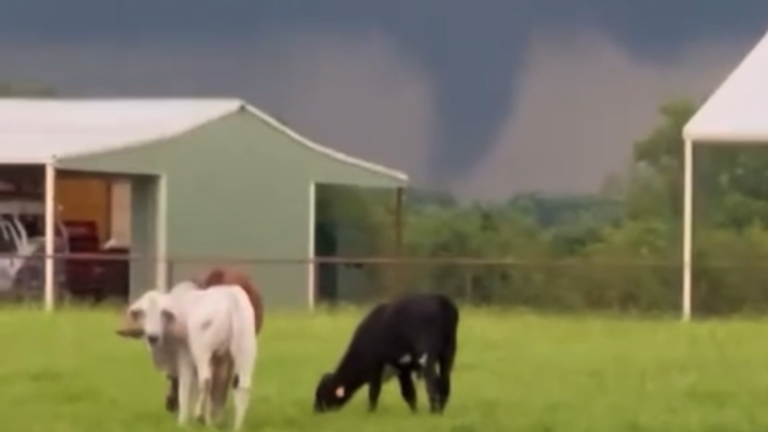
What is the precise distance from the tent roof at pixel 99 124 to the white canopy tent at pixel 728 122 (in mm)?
10565

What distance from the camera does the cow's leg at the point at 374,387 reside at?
56.3ft

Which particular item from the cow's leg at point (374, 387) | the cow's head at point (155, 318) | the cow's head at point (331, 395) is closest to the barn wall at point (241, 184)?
the cow's leg at point (374, 387)

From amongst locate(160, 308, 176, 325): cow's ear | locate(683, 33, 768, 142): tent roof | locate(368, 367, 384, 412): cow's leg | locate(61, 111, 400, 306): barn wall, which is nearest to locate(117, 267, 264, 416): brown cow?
locate(160, 308, 176, 325): cow's ear

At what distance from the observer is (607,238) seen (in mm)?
54594

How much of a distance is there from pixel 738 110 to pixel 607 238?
1703 cm

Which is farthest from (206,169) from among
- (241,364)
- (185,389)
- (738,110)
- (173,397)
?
(241,364)

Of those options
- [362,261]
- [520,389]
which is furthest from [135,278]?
[520,389]

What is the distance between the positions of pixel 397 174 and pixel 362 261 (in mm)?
11808

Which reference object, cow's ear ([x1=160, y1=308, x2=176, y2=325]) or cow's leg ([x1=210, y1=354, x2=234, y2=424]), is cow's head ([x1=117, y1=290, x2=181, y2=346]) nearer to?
cow's ear ([x1=160, y1=308, x2=176, y2=325])

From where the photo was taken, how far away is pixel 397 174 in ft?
157

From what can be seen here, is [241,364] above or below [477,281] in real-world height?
below

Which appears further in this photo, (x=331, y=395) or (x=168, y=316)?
(x=331, y=395)

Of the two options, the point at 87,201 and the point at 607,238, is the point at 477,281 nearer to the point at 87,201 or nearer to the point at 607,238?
the point at 87,201

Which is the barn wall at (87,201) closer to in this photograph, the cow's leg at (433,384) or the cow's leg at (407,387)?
the cow's leg at (407,387)
